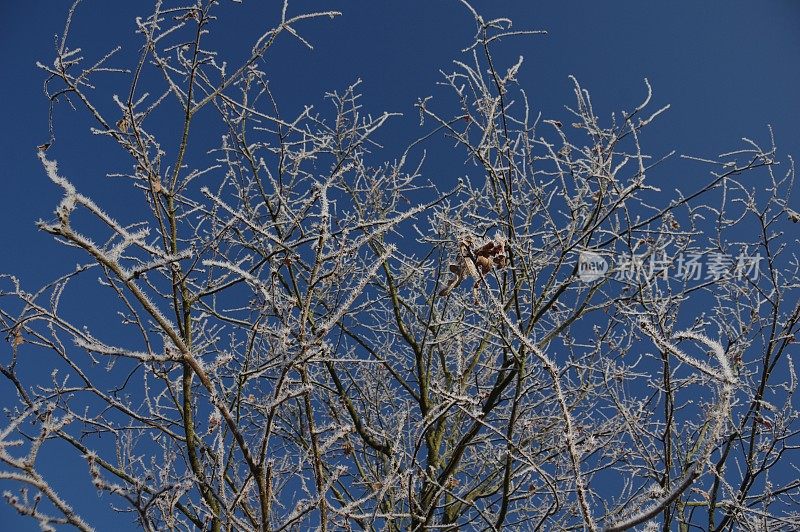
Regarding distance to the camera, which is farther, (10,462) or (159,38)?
(159,38)

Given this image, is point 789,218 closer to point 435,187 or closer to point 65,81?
point 435,187

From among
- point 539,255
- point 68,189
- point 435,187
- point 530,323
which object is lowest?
point 68,189

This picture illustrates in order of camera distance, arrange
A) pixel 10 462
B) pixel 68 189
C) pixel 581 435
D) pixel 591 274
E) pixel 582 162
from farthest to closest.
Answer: pixel 581 435, pixel 591 274, pixel 582 162, pixel 10 462, pixel 68 189

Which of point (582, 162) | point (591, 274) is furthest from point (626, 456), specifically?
point (582, 162)

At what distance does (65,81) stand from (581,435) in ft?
13.3

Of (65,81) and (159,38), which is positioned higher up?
(159,38)

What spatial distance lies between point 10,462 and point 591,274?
11.4 feet

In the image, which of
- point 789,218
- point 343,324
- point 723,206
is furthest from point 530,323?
point 343,324

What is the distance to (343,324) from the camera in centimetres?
539

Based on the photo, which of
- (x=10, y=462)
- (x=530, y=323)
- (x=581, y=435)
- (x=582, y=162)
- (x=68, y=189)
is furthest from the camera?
(x=581, y=435)

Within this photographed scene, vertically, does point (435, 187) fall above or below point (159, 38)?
above

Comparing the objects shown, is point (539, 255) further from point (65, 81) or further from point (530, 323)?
point (65, 81)

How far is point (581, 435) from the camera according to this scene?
468cm

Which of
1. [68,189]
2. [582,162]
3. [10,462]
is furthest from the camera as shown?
[582,162]
